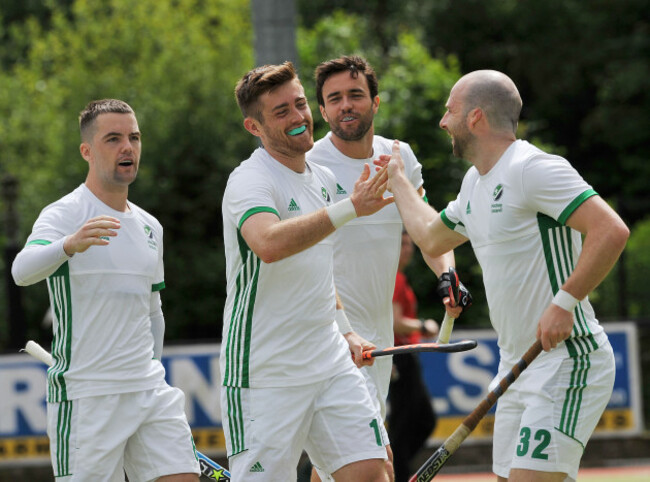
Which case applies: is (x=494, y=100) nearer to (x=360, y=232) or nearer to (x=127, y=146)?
(x=360, y=232)

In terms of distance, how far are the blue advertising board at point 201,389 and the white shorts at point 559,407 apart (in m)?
5.78

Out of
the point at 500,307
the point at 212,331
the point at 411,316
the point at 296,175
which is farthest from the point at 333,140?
the point at 212,331

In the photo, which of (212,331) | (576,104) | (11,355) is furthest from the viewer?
(576,104)

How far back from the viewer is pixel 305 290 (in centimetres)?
523

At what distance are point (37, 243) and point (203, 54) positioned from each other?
1297 cm

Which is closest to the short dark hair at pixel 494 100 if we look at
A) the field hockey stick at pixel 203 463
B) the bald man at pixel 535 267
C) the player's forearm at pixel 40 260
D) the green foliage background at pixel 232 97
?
the bald man at pixel 535 267

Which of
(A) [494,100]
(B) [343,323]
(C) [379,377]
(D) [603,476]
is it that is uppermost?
(A) [494,100]

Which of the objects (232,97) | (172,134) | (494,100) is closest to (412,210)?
(494,100)

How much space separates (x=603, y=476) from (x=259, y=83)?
6942 mm

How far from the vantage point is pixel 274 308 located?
520 centimetres

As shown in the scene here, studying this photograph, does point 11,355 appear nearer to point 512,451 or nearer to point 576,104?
point 512,451

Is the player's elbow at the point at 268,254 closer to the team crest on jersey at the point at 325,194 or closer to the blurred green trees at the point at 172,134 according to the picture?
the team crest on jersey at the point at 325,194

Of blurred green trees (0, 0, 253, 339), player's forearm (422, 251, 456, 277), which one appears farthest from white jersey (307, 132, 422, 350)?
blurred green trees (0, 0, 253, 339)

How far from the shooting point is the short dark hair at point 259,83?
530cm
